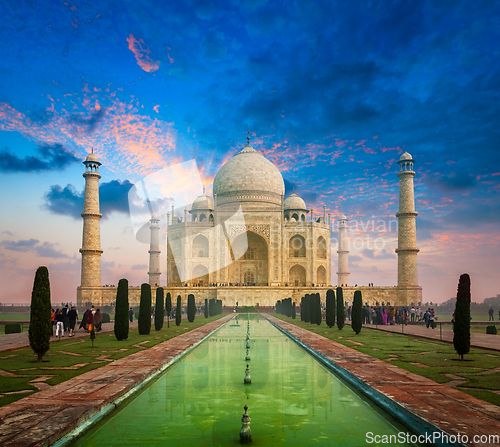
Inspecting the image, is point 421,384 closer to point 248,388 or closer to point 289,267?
point 248,388

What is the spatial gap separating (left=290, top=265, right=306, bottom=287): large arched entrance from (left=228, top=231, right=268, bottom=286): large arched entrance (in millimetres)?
2166

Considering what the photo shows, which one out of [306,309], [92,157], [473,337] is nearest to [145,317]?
[306,309]

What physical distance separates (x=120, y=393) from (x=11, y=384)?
169 cm

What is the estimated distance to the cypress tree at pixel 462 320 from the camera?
7.75m

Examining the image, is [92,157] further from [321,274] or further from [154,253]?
[321,274]

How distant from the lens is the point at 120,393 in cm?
498

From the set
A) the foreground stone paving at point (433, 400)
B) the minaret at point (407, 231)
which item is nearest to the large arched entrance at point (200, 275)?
the minaret at point (407, 231)

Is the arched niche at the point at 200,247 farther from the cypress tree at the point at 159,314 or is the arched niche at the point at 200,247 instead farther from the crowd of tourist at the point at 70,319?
the crowd of tourist at the point at 70,319

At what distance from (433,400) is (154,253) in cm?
3923

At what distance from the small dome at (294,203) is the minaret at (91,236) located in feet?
56.6

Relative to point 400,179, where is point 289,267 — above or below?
below

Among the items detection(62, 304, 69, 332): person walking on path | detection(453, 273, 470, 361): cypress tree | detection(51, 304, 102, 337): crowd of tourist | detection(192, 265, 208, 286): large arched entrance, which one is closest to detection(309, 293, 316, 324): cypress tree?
detection(51, 304, 102, 337): crowd of tourist

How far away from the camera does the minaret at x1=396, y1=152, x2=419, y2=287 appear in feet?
99.6

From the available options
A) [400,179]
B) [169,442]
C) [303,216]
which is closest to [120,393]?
[169,442]
